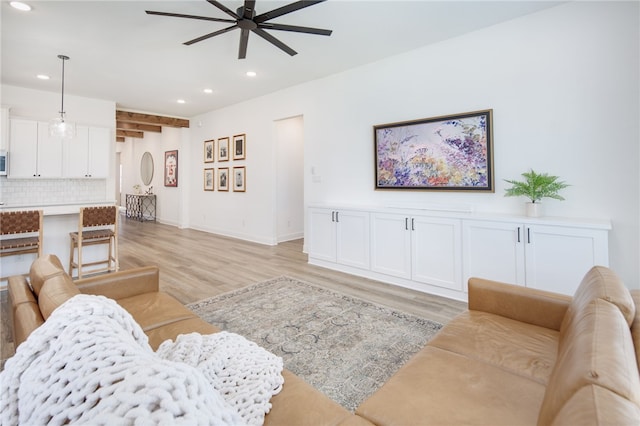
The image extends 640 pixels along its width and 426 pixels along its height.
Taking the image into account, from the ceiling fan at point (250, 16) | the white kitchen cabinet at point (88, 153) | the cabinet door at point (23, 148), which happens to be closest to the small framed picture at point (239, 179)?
the white kitchen cabinet at point (88, 153)

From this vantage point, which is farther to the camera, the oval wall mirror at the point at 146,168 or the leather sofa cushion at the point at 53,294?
the oval wall mirror at the point at 146,168

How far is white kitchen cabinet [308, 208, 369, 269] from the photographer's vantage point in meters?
4.11

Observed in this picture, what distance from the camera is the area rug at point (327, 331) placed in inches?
79.3

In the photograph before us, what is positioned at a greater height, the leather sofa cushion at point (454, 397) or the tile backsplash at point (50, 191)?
the tile backsplash at point (50, 191)

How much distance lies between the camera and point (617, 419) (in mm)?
593

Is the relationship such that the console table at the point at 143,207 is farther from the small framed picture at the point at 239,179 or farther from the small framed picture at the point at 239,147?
the small framed picture at the point at 239,147

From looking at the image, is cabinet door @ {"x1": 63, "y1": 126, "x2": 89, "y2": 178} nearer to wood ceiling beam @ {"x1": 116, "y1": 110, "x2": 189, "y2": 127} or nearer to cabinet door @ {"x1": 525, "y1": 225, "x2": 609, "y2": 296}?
wood ceiling beam @ {"x1": 116, "y1": 110, "x2": 189, "y2": 127}

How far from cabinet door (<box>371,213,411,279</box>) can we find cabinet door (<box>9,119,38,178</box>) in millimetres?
5050

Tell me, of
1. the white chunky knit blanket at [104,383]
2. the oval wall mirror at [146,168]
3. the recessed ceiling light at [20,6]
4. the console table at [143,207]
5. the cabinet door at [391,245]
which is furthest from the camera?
the oval wall mirror at [146,168]

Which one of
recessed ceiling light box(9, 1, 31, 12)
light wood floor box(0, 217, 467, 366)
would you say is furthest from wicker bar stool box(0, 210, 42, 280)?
recessed ceiling light box(9, 1, 31, 12)

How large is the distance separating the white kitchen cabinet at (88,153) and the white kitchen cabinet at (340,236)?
11.7ft

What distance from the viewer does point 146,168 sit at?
10.1 metres

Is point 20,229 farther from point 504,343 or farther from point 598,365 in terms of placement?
point 598,365

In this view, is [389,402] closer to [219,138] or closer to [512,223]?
[512,223]
